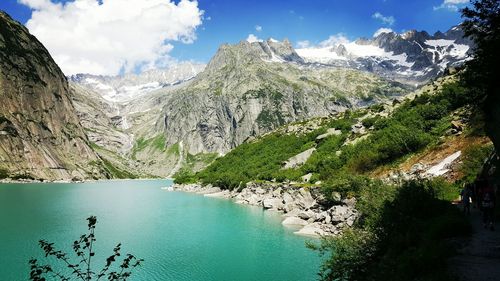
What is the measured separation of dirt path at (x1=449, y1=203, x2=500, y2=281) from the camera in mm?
18516

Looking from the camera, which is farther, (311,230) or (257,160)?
(257,160)

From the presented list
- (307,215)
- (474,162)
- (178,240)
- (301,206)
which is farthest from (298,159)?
(474,162)

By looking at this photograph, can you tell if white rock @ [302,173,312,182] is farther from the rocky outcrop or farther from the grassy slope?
the rocky outcrop

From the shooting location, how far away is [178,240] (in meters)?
63.0

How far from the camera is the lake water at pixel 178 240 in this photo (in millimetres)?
45406

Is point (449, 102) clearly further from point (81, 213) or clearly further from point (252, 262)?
point (81, 213)

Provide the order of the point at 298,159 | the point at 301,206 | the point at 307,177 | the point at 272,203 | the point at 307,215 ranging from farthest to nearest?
the point at 298,159 < the point at 307,177 < the point at 272,203 < the point at 301,206 < the point at 307,215

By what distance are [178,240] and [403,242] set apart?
4403 cm

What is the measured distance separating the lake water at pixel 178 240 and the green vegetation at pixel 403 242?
11.8 meters

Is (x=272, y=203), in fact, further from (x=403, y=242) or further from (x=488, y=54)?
(x=488, y=54)

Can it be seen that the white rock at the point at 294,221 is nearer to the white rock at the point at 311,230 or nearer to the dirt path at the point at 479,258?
the white rock at the point at 311,230

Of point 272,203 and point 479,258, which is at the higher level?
point 479,258

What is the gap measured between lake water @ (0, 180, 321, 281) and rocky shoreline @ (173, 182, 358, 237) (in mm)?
3500

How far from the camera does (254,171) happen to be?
143875mm
